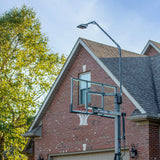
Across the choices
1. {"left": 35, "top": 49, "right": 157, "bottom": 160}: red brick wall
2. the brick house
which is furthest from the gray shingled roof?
{"left": 35, "top": 49, "right": 157, "bottom": 160}: red brick wall

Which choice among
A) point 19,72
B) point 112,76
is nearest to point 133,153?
point 112,76

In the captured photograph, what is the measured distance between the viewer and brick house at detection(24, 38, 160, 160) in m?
15.7

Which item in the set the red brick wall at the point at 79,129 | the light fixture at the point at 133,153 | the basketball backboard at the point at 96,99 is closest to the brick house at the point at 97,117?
the red brick wall at the point at 79,129

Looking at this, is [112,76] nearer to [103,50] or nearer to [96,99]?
[96,99]

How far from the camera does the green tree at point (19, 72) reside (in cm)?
2680

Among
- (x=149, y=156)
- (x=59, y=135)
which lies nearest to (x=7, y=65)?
(x=59, y=135)

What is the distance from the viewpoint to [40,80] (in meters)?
29.4

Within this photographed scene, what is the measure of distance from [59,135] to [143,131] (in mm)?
5790

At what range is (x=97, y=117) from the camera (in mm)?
17938

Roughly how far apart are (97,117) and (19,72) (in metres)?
11.9

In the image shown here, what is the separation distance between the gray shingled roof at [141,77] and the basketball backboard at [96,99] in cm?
97

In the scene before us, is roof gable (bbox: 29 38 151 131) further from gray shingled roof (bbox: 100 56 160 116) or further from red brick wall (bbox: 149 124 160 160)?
red brick wall (bbox: 149 124 160 160)

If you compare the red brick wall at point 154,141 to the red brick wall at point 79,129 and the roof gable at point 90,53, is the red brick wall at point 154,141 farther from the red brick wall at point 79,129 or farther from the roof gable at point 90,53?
the roof gable at point 90,53

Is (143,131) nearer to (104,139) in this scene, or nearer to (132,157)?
(132,157)
